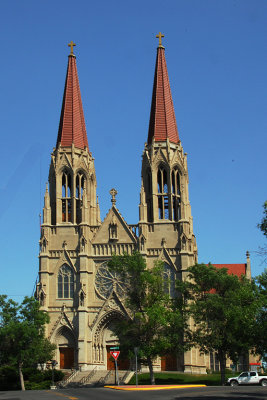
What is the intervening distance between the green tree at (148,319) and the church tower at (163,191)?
418 inches

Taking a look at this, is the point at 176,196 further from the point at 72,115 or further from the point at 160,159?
the point at 72,115

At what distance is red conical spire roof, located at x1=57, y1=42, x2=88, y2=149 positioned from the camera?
68.2 metres

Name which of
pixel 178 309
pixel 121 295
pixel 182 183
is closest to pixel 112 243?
pixel 121 295

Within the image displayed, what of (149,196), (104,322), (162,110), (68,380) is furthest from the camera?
(162,110)

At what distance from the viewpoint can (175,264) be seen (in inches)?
2438

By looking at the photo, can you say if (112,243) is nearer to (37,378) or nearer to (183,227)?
(183,227)

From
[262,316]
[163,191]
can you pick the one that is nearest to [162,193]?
[163,191]

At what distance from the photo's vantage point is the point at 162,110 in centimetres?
6869

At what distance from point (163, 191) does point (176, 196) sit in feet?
5.25

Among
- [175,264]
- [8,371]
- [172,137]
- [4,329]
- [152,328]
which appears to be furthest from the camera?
[172,137]

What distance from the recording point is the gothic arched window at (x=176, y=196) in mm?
64562

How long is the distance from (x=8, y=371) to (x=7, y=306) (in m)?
6.20

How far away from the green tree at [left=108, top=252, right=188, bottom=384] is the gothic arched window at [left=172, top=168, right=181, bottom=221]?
13516mm

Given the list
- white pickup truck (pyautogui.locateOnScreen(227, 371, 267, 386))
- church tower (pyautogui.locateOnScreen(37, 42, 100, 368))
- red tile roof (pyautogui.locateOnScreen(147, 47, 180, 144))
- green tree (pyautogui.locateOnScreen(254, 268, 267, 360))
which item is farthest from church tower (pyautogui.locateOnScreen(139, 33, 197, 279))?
green tree (pyautogui.locateOnScreen(254, 268, 267, 360))
